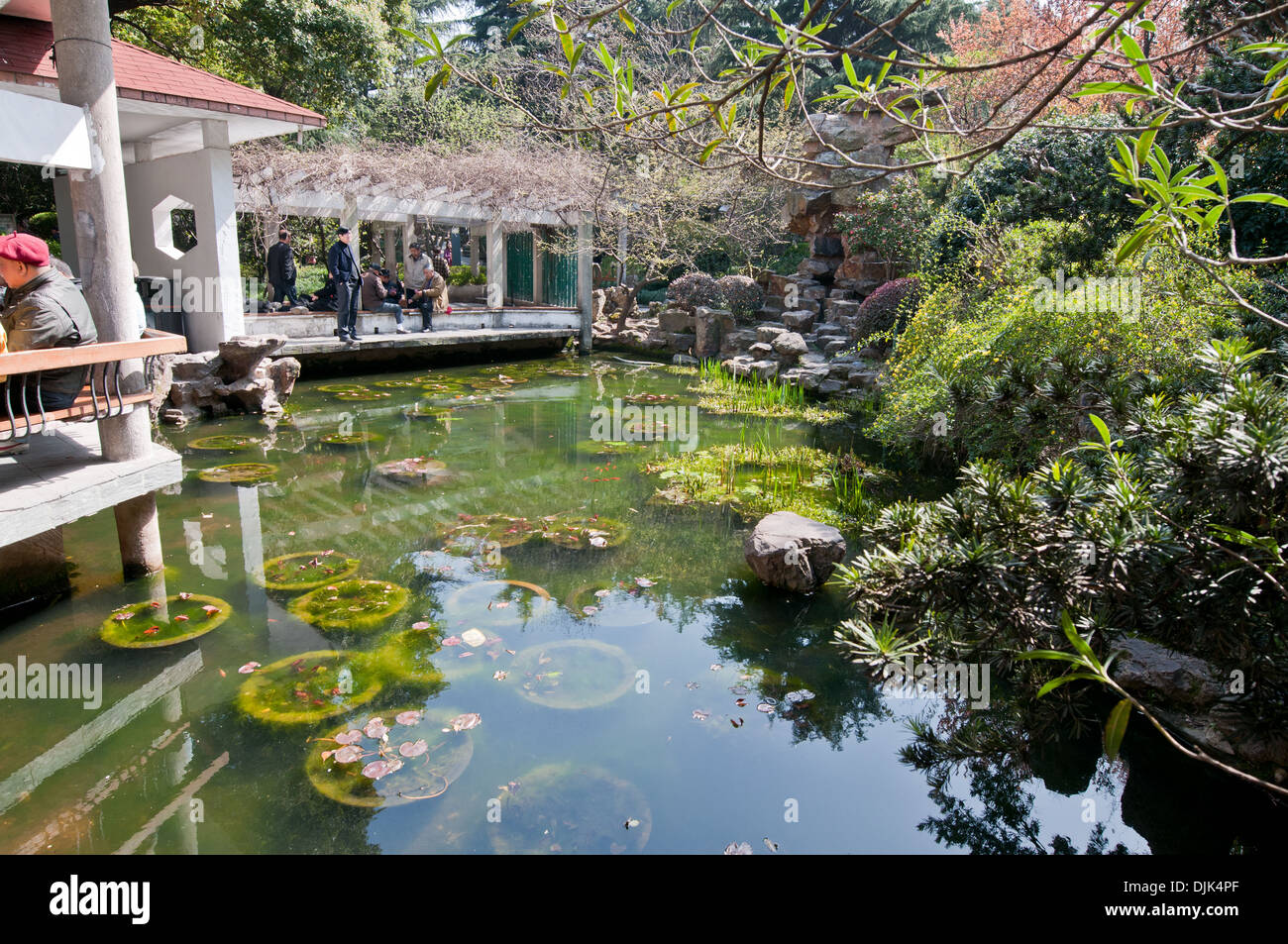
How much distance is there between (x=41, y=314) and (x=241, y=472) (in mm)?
3351

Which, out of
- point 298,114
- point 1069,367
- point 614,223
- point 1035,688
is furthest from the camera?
point 614,223

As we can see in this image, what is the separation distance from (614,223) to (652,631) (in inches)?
500

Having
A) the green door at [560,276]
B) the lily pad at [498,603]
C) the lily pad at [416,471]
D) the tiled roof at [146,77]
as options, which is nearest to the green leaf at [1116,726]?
the lily pad at [498,603]

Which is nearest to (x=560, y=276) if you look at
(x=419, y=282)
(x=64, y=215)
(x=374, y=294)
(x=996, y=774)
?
(x=419, y=282)

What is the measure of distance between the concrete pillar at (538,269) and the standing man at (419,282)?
3.36m

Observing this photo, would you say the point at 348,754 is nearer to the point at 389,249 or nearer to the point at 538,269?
the point at 538,269

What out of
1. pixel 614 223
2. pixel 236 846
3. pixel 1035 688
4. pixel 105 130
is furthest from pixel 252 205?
pixel 1035 688

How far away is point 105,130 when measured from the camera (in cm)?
447

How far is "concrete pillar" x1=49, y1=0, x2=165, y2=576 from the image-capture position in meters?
4.41

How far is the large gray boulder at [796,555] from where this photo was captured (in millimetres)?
5109

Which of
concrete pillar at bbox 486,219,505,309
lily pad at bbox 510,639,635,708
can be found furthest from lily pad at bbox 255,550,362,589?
concrete pillar at bbox 486,219,505,309

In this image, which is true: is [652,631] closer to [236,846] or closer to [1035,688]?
[1035,688]

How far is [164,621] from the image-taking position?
446cm

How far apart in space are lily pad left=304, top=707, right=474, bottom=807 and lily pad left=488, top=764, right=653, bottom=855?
0.32m
